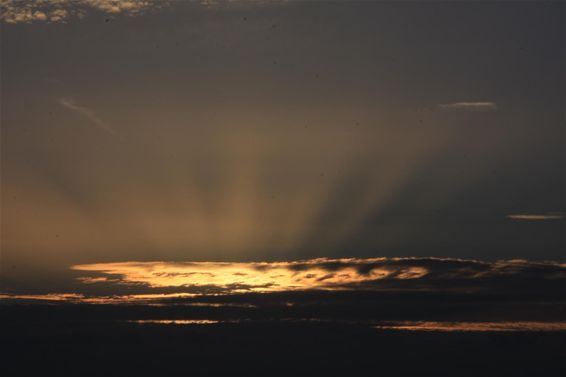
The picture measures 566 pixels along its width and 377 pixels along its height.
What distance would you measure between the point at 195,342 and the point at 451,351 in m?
69.0

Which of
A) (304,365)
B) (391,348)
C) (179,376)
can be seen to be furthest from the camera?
(391,348)

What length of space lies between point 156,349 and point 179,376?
1151 inches

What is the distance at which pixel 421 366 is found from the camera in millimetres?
178750

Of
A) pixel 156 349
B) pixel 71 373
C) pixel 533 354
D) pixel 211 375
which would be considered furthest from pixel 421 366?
pixel 71 373

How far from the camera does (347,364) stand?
176m

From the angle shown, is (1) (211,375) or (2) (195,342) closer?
(1) (211,375)

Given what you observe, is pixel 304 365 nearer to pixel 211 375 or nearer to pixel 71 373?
pixel 211 375

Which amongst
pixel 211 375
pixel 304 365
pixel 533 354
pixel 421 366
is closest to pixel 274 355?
pixel 304 365

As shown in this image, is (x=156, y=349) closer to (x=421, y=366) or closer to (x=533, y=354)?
(x=421, y=366)

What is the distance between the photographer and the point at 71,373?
17338 cm

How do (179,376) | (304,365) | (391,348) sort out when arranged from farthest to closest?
(391,348)
(304,365)
(179,376)

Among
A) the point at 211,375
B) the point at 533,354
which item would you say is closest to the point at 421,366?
the point at 533,354

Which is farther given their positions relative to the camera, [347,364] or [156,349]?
[156,349]

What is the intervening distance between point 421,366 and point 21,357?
10794 centimetres
